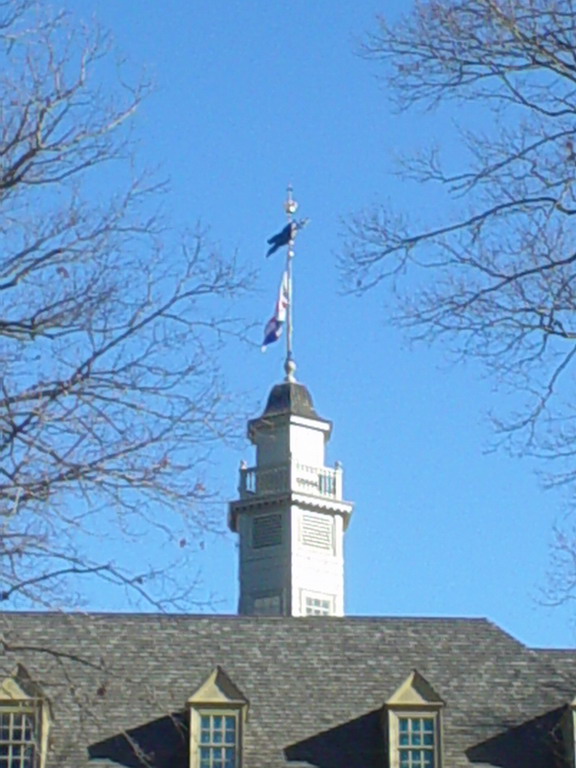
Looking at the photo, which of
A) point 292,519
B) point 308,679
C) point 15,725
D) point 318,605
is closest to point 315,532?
point 292,519

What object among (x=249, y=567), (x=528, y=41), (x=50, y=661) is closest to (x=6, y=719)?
(x=50, y=661)

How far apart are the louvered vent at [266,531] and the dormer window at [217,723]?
1040 inches

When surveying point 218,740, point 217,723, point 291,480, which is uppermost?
point 291,480

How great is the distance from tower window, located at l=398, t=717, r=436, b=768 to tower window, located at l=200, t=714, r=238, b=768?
2507 mm

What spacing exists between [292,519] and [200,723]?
86.1 feet

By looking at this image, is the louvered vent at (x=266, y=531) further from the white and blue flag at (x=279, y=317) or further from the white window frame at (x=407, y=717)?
the white window frame at (x=407, y=717)

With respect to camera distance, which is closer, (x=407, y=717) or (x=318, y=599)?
(x=407, y=717)

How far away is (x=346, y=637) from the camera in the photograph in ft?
106

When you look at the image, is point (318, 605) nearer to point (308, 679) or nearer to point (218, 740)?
point (308, 679)

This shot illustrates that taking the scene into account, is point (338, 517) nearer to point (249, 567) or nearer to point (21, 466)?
point (249, 567)

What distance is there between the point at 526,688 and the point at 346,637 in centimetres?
307

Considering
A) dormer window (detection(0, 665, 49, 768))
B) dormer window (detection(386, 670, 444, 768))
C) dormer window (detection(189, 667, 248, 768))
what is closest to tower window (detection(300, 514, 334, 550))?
dormer window (detection(386, 670, 444, 768))

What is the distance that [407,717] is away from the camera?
1173 inches

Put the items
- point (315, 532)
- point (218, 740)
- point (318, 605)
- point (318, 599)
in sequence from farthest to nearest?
point (315, 532)
point (318, 599)
point (318, 605)
point (218, 740)
